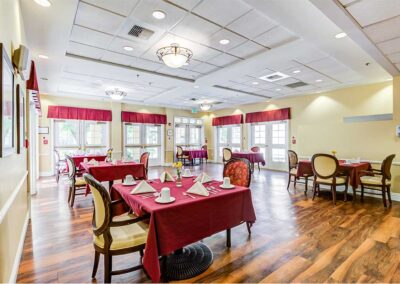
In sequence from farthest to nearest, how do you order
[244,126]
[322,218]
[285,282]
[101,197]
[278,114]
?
[244,126] < [278,114] < [322,218] < [285,282] < [101,197]

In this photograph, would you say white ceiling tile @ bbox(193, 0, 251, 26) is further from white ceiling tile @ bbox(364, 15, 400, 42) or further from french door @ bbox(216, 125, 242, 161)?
french door @ bbox(216, 125, 242, 161)

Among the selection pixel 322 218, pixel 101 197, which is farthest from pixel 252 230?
pixel 101 197

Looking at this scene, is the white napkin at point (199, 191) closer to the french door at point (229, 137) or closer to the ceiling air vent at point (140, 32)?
the ceiling air vent at point (140, 32)

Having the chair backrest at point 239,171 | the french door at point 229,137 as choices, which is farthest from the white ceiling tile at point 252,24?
the french door at point 229,137

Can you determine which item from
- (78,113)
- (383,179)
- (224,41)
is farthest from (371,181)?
(78,113)

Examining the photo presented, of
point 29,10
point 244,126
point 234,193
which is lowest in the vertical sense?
point 234,193

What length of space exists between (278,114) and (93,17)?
7.19m

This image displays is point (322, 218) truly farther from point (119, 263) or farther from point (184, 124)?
point (184, 124)

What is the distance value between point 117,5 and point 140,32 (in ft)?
2.30

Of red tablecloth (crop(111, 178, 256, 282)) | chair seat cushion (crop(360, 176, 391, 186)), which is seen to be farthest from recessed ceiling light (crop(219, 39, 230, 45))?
chair seat cushion (crop(360, 176, 391, 186))

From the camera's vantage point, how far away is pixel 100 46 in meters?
3.95

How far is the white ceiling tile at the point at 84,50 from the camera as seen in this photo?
12.9 ft

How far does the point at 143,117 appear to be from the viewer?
32.5ft

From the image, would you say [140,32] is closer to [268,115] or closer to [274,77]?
[274,77]
